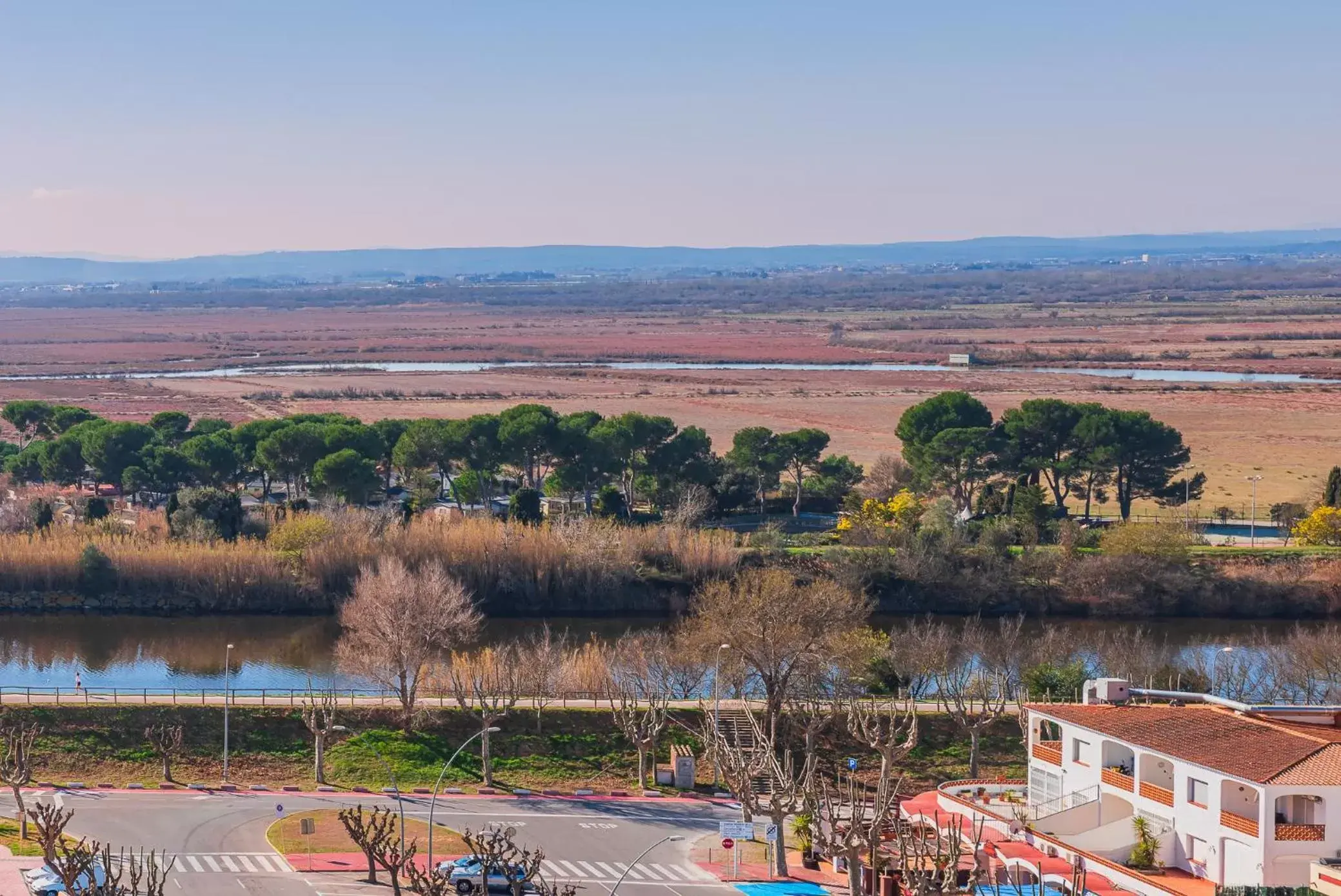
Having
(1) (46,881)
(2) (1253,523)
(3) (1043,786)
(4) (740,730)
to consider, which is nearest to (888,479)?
(2) (1253,523)

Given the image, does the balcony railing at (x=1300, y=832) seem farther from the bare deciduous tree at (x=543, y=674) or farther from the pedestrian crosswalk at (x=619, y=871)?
the bare deciduous tree at (x=543, y=674)

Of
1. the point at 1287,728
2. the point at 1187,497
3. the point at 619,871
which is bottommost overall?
the point at 619,871

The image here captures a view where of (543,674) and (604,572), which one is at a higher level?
(543,674)

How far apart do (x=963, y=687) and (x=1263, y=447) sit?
7054cm

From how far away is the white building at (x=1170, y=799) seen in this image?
122 feet

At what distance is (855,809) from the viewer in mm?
34250

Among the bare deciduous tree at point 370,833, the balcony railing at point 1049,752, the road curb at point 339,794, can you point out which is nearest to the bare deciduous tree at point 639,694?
the road curb at point 339,794

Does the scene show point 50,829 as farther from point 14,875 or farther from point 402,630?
point 402,630

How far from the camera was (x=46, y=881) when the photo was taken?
3750 centimetres

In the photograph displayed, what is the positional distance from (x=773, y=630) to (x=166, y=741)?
57.0 feet

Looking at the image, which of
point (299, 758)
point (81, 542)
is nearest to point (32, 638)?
point (81, 542)

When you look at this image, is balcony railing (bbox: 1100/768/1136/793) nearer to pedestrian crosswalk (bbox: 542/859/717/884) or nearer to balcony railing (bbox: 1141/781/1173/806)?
balcony railing (bbox: 1141/781/1173/806)

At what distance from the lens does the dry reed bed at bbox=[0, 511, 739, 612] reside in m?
78.4

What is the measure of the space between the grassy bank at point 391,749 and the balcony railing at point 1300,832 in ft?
45.4
